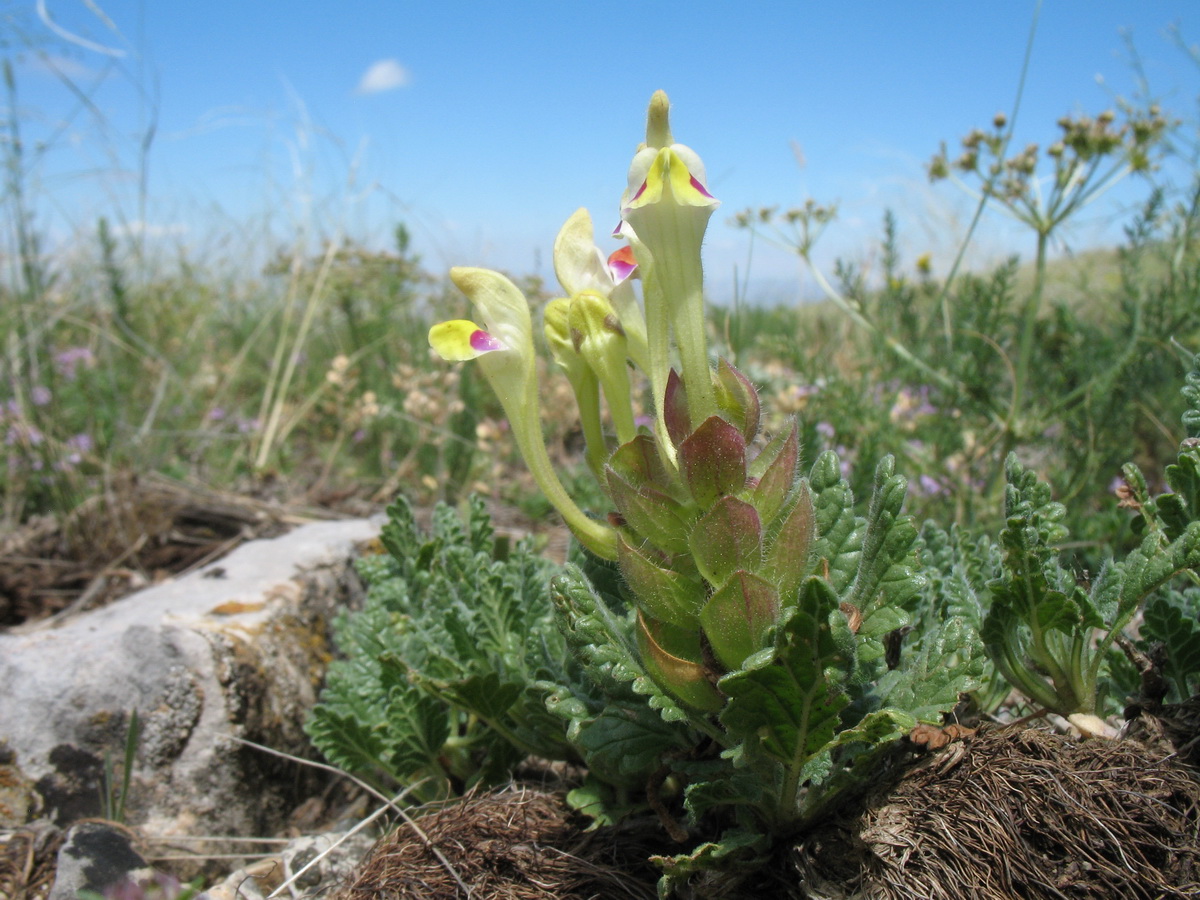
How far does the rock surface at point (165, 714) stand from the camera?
Result: 2025 mm

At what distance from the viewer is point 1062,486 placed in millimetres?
3367

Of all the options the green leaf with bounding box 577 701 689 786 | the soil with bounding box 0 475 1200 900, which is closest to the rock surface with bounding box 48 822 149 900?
the soil with bounding box 0 475 1200 900

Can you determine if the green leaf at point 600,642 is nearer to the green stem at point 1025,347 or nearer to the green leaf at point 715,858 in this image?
the green leaf at point 715,858

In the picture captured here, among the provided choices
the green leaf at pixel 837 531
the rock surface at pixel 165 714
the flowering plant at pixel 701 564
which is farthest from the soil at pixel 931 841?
the green leaf at pixel 837 531

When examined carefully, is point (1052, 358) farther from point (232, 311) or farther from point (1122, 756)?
point (232, 311)

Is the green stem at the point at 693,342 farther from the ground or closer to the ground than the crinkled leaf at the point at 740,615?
farther from the ground

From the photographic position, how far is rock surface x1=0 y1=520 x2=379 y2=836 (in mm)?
2025

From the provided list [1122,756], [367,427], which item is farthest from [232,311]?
[1122,756]

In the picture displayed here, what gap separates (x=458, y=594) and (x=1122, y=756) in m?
1.41

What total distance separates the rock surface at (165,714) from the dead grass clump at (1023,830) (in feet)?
4.92

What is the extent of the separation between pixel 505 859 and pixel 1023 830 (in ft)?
3.10

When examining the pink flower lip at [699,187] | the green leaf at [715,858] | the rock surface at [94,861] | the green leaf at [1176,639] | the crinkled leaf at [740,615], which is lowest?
the rock surface at [94,861]

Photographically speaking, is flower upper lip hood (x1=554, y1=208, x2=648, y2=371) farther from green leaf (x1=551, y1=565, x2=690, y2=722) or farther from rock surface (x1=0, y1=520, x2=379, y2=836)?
rock surface (x1=0, y1=520, x2=379, y2=836)

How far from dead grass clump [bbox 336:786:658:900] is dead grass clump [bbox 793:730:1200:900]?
379 millimetres
